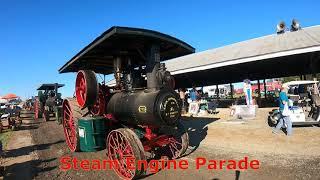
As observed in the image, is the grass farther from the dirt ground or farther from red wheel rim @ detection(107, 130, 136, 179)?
red wheel rim @ detection(107, 130, 136, 179)

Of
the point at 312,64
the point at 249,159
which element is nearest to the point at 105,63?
the point at 249,159

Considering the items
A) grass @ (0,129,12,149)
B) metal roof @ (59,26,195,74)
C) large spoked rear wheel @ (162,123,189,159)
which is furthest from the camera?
grass @ (0,129,12,149)

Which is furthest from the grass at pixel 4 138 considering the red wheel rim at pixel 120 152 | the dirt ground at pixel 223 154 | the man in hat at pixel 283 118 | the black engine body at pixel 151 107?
the man in hat at pixel 283 118

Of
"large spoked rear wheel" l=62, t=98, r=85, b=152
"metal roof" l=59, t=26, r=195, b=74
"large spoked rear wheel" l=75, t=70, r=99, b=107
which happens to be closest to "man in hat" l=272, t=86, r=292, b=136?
"metal roof" l=59, t=26, r=195, b=74

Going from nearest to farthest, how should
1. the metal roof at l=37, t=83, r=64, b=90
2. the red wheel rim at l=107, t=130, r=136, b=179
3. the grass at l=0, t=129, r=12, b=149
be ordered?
the red wheel rim at l=107, t=130, r=136, b=179, the grass at l=0, t=129, r=12, b=149, the metal roof at l=37, t=83, r=64, b=90

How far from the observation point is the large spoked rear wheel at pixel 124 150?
20.6 ft

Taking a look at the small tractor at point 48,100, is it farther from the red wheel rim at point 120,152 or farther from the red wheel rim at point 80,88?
the red wheel rim at point 120,152

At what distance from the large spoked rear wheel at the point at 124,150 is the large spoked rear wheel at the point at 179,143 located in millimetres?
1298

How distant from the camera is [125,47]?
26.6 feet

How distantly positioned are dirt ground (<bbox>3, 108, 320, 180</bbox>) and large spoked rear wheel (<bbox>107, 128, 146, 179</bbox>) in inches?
12.2

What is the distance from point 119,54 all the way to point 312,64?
1564 cm

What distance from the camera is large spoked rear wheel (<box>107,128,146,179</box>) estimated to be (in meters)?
6.28

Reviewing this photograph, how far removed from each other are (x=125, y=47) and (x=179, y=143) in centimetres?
284

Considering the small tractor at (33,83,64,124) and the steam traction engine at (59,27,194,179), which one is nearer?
the steam traction engine at (59,27,194,179)
